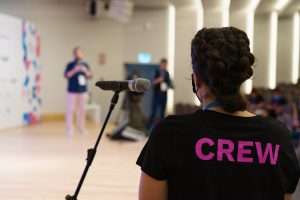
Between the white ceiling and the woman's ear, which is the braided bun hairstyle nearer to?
the woman's ear

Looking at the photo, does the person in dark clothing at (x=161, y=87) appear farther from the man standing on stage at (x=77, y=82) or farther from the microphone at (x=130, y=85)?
the microphone at (x=130, y=85)

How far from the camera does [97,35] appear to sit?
29.6ft

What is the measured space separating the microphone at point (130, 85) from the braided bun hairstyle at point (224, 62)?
0.42 metres

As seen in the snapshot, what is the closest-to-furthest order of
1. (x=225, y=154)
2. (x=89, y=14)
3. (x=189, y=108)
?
(x=225, y=154), (x=189, y=108), (x=89, y=14)

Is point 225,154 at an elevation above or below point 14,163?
above

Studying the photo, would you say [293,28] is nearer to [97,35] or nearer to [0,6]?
[97,35]

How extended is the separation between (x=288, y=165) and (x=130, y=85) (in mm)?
638

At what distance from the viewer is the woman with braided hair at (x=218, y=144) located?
34.4 inches

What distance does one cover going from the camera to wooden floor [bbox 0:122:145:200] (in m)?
2.87

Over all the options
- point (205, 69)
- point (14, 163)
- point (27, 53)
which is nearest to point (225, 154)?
point (205, 69)

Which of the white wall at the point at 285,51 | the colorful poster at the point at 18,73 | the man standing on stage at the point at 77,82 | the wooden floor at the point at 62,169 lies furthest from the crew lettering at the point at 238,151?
the white wall at the point at 285,51

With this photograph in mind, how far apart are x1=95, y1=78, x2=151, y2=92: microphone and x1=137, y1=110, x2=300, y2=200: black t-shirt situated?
0.44 meters

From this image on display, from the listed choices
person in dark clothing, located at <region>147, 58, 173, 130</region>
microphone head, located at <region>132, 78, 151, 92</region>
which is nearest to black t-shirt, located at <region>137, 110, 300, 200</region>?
microphone head, located at <region>132, 78, 151, 92</region>

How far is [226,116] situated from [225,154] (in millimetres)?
93
